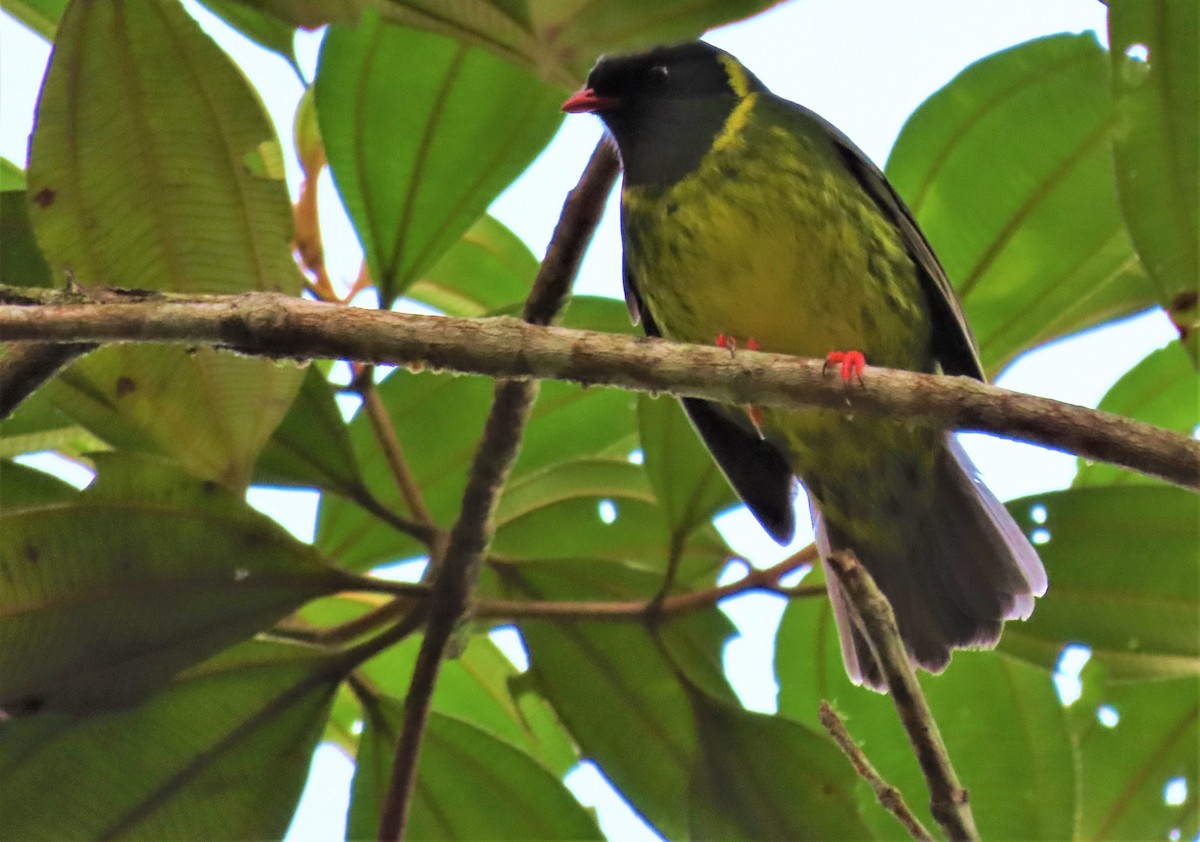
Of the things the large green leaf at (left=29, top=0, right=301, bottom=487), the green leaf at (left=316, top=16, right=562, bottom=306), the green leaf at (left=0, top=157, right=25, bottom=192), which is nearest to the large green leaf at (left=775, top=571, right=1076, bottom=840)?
the green leaf at (left=316, top=16, right=562, bottom=306)

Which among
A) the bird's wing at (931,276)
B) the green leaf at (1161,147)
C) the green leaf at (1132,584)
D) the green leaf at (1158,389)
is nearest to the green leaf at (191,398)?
the bird's wing at (931,276)

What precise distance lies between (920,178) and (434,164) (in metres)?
0.78

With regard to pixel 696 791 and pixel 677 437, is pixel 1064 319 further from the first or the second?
pixel 696 791

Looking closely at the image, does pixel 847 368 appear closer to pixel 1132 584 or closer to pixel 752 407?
pixel 752 407

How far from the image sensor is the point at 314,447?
6.32 ft

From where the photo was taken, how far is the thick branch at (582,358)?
124 cm

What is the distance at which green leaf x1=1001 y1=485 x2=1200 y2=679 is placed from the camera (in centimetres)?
196

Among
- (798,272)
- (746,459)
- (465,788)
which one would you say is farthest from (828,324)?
(465,788)

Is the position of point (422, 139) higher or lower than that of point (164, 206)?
higher

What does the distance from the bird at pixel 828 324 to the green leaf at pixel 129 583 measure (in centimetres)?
69

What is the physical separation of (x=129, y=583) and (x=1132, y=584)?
4.88 feet

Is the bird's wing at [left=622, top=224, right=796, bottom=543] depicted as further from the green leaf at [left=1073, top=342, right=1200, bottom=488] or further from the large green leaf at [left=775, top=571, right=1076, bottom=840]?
the green leaf at [left=1073, top=342, right=1200, bottom=488]

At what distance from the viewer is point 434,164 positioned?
6.59 ft

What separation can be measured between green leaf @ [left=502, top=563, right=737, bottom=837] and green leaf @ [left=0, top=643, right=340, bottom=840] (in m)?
0.37
